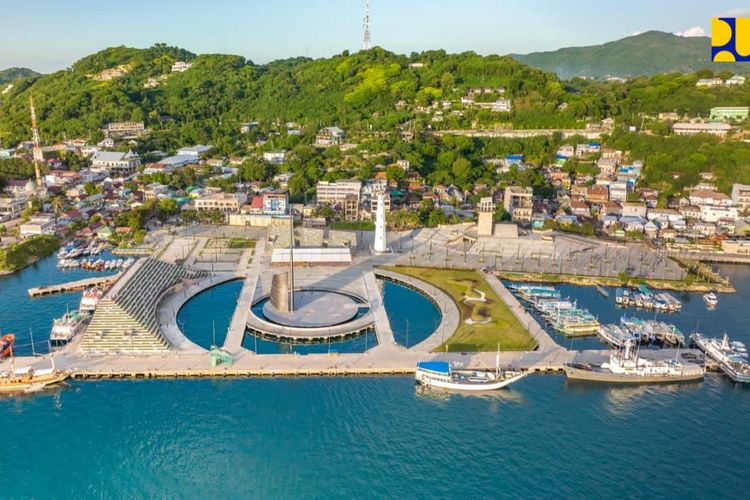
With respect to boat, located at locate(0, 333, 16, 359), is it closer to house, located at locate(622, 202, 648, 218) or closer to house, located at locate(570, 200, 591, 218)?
house, located at locate(570, 200, 591, 218)

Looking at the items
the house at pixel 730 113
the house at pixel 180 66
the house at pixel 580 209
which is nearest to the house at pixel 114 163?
the house at pixel 180 66

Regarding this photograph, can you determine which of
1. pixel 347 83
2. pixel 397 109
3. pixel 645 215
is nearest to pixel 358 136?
pixel 397 109

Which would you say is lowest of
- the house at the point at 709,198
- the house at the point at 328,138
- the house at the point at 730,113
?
the house at the point at 709,198

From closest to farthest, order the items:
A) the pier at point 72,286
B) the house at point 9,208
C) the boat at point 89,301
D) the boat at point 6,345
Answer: the boat at point 6,345
the boat at point 89,301
the pier at point 72,286
the house at point 9,208

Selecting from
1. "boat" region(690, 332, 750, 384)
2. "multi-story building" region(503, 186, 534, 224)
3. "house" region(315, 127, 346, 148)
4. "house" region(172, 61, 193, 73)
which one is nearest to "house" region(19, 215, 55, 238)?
"house" region(315, 127, 346, 148)

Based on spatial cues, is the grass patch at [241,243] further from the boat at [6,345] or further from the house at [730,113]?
the house at [730,113]

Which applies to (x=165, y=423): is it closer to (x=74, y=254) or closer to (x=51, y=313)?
(x=51, y=313)
